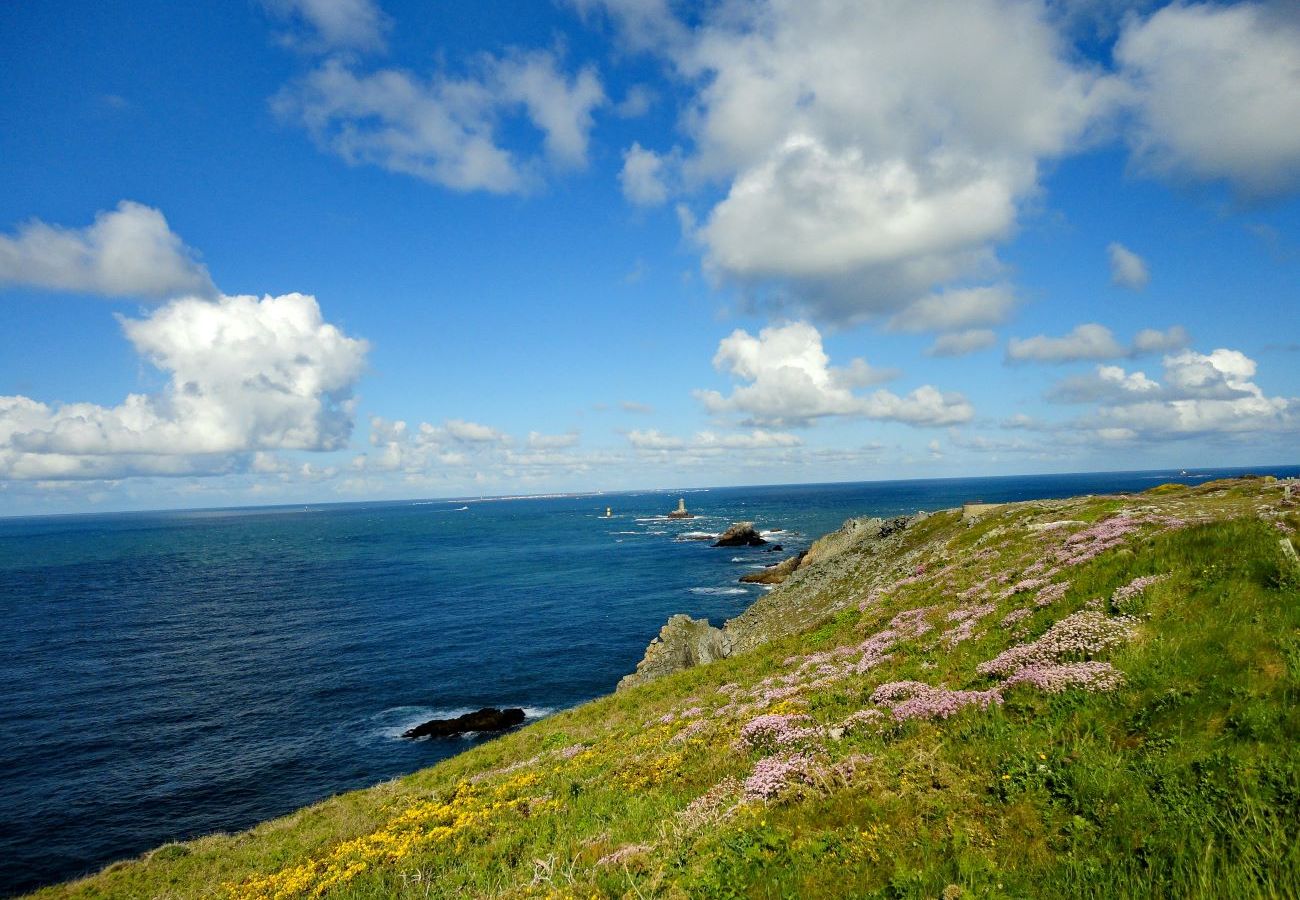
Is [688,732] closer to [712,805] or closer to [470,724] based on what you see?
[712,805]

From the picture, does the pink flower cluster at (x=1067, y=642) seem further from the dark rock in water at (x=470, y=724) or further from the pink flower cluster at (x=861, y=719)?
the dark rock in water at (x=470, y=724)

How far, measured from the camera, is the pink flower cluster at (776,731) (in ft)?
42.9

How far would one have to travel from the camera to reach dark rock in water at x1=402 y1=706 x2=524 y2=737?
4319 centimetres

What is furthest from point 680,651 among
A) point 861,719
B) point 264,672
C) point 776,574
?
point 776,574

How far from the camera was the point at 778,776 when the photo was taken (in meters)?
10.9

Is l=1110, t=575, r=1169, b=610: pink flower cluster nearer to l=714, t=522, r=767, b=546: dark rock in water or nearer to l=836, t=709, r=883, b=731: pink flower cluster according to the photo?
l=836, t=709, r=883, b=731: pink flower cluster

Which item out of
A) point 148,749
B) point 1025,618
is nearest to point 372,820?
point 1025,618

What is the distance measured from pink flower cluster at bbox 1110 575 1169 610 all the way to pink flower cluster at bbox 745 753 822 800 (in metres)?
8.14

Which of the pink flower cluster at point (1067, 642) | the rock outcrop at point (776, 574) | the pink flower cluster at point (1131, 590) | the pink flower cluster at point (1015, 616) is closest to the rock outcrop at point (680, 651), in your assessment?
the pink flower cluster at point (1015, 616)

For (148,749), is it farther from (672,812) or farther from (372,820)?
(672,812)

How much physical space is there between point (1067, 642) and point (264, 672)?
68214mm

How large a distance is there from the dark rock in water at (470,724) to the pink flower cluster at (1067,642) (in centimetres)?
3920

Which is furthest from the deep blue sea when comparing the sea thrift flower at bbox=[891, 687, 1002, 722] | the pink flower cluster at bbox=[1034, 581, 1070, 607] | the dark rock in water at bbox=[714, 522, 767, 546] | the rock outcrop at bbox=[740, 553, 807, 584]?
the pink flower cluster at bbox=[1034, 581, 1070, 607]

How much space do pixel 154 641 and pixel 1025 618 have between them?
9090 centimetres
